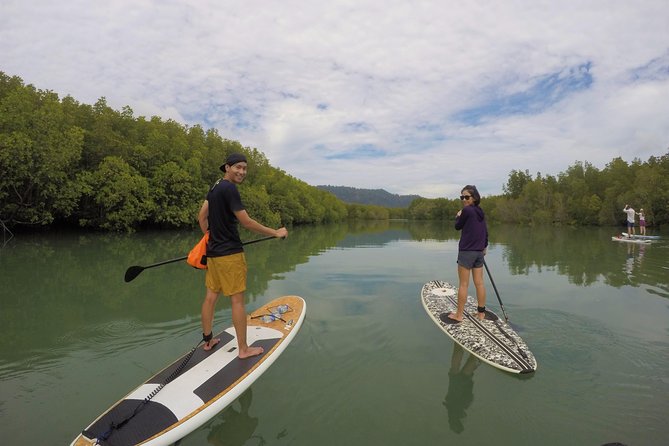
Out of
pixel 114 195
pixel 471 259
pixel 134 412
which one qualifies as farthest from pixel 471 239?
pixel 114 195

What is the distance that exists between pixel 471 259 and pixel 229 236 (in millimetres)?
3967

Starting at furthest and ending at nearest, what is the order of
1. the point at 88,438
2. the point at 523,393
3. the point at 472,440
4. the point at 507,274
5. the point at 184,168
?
1. the point at 184,168
2. the point at 507,274
3. the point at 523,393
4. the point at 472,440
5. the point at 88,438

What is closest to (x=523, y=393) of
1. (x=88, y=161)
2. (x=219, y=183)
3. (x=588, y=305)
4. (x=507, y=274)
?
(x=219, y=183)

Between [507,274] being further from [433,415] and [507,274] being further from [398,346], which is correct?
[433,415]

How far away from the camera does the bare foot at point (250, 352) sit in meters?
4.24

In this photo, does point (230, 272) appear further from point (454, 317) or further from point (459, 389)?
point (454, 317)

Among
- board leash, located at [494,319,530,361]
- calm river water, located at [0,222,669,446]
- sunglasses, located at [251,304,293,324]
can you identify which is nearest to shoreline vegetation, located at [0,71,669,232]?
calm river water, located at [0,222,669,446]

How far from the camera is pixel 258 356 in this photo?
427 centimetres

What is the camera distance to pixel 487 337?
5.26m

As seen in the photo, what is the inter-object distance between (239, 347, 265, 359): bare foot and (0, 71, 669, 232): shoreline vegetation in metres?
25.6

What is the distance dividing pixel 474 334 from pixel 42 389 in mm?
5822

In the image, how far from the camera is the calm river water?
3.36 metres

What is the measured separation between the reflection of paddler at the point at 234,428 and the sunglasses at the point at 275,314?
182cm

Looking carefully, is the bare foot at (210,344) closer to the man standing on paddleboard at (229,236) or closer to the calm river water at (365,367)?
the man standing on paddleboard at (229,236)
